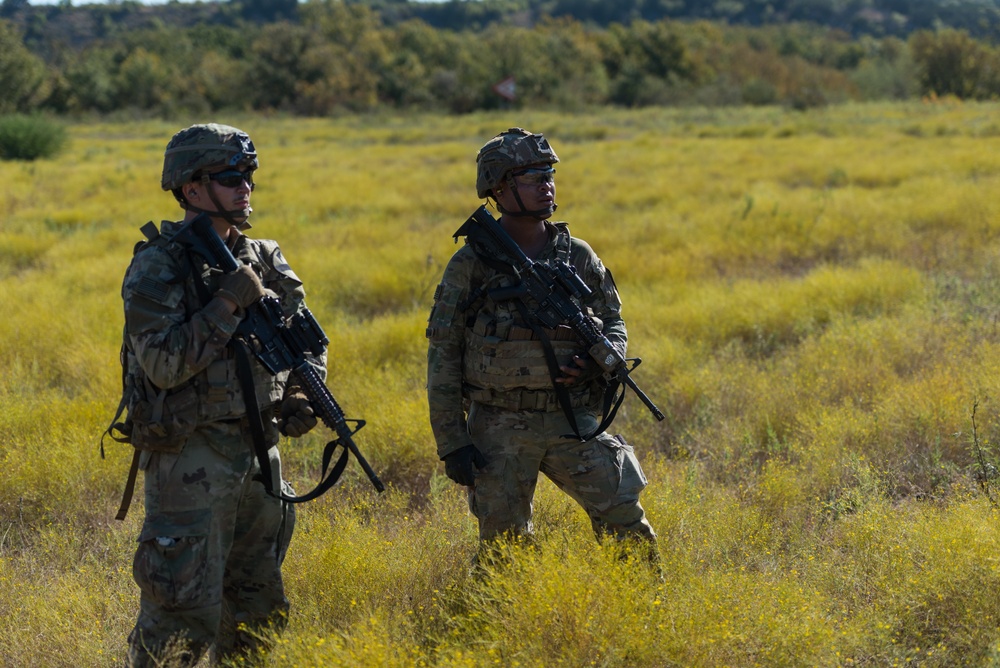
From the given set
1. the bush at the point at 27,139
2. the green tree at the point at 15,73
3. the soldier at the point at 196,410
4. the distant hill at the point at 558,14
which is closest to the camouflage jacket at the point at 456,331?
the soldier at the point at 196,410

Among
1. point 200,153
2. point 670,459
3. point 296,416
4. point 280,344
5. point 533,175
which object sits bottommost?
point 670,459

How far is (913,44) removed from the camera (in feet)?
153

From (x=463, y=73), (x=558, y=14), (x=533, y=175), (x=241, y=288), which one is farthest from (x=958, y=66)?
(x=558, y=14)

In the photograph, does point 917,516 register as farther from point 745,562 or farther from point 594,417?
point 594,417

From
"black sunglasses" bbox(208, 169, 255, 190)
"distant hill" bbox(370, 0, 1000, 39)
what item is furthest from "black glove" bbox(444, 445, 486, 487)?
"distant hill" bbox(370, 0, 1000, 39)

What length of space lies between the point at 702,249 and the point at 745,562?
624 cm

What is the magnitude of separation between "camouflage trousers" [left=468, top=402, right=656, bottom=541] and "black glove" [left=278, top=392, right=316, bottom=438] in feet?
2.19

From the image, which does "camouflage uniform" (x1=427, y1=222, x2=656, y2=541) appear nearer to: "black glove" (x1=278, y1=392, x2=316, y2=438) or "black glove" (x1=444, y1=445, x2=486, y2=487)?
"black glove" (x1=444, y1=445, x2=486, y2=487)

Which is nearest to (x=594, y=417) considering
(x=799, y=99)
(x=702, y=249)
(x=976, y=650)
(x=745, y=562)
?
(x=745, y=562)

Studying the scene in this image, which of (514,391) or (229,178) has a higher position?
(229,178)

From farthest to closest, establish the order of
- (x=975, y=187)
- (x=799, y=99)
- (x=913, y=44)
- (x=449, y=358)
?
1. (x=913, y=44)
2. (x=799, y=99)
3. (x=975, y=187)
4. (x=449, y=358)

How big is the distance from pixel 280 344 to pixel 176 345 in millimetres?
341

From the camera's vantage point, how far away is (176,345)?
2.46m

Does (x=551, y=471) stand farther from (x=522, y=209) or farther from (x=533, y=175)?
(x=533, y=175)
